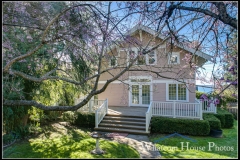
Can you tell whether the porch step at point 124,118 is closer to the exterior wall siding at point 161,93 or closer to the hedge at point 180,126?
the hedge at point 180,126

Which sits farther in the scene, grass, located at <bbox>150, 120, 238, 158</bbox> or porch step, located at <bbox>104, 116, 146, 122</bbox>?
porch step, located at <bbox>104, 116, 146, 122</bbox>

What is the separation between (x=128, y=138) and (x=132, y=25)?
5.69 meters

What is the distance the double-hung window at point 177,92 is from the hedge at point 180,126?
135 inches

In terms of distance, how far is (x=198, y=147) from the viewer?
277 inches

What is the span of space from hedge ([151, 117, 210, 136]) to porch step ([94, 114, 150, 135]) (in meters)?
0.75

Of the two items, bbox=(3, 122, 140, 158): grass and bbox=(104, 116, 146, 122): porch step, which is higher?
bbox=(104, 116, 146, 122): porch step

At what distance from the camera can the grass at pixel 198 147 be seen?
6117mm

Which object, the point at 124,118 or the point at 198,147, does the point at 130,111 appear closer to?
the point at 124,118

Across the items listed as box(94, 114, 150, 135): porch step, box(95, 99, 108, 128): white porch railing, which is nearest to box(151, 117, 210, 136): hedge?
box(94, 114, 150, 135): porch step

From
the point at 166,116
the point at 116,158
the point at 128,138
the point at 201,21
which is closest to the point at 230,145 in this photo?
the point at 166,116

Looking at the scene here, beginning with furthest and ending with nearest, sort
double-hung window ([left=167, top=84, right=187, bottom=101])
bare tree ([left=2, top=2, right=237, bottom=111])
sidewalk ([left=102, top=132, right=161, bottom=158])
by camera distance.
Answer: double-hung window ([left=167, top=84, right=187, bottom=101]) → sidewalk ([left=102, top=132, right=161, bottom=158]) → bare tree ([left=2, top=2, right=237, bottom=111])

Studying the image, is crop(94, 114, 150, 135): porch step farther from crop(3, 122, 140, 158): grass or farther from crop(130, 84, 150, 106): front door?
→ crop(130, 84, 150, 106): front door

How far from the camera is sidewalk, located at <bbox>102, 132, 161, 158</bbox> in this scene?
6310 mm

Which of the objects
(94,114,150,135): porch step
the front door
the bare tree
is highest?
the bare tree
